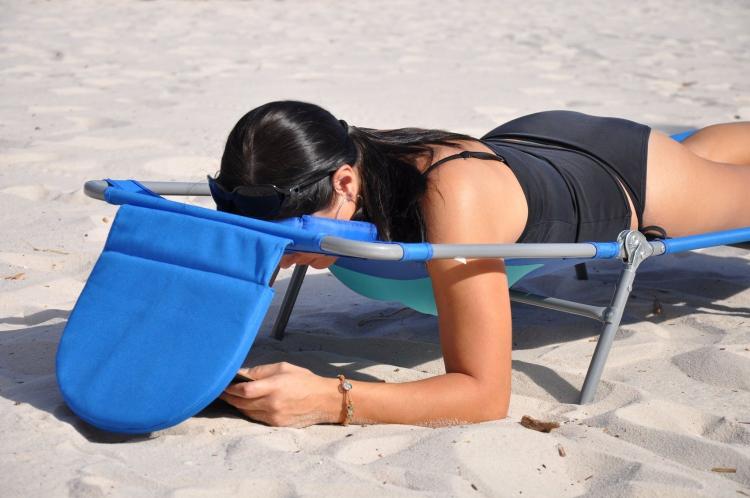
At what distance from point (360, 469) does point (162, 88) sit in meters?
4.34

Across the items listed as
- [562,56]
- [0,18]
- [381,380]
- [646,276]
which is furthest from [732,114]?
[0,18]

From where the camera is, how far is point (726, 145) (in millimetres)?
2906

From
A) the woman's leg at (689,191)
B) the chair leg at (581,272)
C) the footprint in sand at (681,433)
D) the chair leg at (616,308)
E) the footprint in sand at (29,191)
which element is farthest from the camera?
the footprint in sand at (29,191)

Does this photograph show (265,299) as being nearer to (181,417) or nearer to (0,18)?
(181,417)

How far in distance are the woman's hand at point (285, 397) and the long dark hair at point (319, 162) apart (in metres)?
0.34

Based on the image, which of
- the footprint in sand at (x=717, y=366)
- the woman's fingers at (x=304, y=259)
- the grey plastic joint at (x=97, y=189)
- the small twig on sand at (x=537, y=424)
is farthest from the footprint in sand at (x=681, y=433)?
the grey plastic joint at (x=97, y=189)

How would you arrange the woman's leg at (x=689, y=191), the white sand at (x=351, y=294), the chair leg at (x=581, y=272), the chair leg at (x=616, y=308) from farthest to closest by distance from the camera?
the chair leg at (x=581, y=272)
the woman's leg at (x=689, y=191)
the chair leg at (x=616, y=308)
the white sand at (x=351, y=294)

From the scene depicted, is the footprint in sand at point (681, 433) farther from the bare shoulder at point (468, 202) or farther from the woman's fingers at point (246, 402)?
the woman's fingers at point (246, 402)

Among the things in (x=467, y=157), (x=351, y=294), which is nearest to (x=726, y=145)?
(x=467, y=157)

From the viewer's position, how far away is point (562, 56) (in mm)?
7480

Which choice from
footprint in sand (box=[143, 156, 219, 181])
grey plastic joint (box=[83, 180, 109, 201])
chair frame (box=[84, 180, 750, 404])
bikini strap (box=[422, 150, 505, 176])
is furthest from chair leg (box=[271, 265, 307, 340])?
footprint in sand (box=[143, 156, 219, 181])

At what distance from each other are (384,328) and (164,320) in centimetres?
107

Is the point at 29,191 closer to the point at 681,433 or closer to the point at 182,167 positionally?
the point at 182,167

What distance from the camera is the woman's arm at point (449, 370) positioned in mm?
1989
